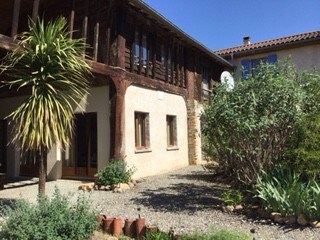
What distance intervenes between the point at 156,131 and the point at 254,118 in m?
7.65

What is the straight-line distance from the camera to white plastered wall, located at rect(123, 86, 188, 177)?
12.4 metres

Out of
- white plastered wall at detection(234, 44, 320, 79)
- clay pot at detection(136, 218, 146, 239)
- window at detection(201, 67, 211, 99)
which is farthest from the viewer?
window at detection(201, 67, 211, 99)

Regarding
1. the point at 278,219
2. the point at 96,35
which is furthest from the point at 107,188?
the point at 278,219

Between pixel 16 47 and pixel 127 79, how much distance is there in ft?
16.7

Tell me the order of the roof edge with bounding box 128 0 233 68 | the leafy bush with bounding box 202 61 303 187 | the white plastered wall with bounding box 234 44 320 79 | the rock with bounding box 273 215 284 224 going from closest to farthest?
the rock with bounding box 273 215 284 224 < the leafy bush with bounding box 202 61 303 187 < the roof edge with bounding box 128 0 233 68 < the white plastered wall with bounding box 234 44 320 79

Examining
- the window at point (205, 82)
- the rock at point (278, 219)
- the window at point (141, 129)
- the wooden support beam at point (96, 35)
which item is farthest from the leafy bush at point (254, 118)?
the window at point (205, 82)

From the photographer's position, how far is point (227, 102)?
7.29m

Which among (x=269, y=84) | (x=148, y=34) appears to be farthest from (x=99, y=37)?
(x=269, y=84)

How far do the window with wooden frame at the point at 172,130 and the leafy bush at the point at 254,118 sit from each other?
26.8 feet

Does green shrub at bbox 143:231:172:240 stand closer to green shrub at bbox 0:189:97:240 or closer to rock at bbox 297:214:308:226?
green shrub at bbox 0:189:97:240

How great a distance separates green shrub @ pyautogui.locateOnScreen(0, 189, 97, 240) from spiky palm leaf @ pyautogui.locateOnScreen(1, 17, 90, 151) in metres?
1.65

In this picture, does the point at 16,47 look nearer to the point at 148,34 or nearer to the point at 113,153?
the point at 113,153

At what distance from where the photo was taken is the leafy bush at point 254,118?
6.97 m

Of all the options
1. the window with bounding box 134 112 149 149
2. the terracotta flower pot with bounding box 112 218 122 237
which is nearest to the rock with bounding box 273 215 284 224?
the terracotta flower pot with bounding box 112 218 122 237
